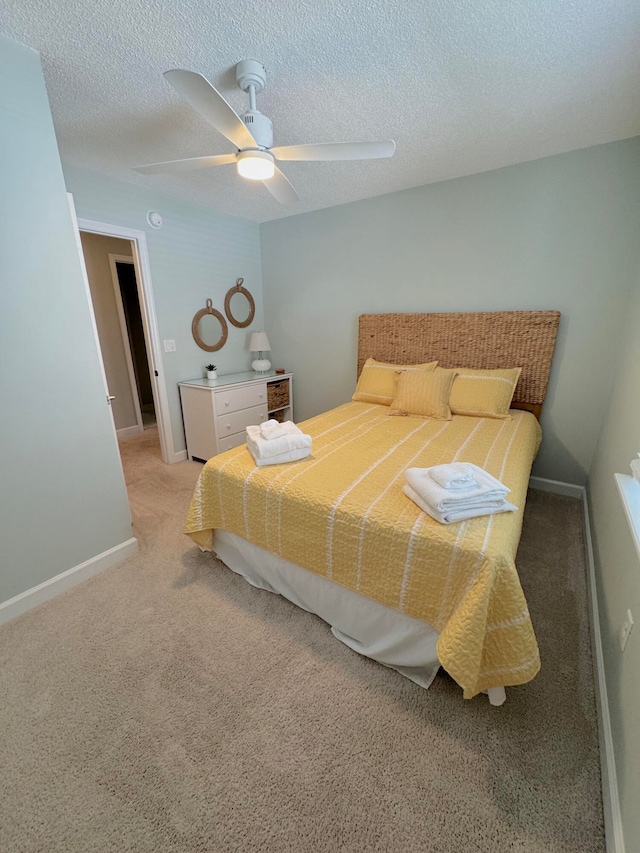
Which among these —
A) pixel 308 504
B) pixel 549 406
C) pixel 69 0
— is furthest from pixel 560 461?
pixel 69 0

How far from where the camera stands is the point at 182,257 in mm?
3195

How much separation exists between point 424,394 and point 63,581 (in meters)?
2.57

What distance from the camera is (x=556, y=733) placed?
120cm

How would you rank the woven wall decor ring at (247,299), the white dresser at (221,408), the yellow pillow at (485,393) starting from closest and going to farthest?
the yellow pillow at (485,393) → the white dresser at (221,408) → the woven wall decor ring at (247,299)

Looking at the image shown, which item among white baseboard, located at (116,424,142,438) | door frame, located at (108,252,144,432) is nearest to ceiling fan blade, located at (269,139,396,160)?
door frame, located at (108,252,144,432)

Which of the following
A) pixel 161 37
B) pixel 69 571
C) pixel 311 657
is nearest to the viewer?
pixel 161 37

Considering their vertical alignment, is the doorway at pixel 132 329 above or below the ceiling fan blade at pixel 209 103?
below

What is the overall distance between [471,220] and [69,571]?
3.65 m

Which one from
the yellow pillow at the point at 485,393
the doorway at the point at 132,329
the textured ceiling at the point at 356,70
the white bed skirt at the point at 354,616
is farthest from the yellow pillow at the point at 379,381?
the doorway at the point at 132,329

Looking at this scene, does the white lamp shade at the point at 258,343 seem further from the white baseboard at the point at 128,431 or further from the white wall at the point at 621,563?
the white wall at the point at 621,563

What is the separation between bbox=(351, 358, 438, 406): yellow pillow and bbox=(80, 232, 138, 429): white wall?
9.77 feet

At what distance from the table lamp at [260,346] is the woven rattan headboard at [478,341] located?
115cm

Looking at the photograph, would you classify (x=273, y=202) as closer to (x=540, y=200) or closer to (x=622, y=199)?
(x=540, y=200)

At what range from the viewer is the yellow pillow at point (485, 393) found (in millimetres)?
2543
